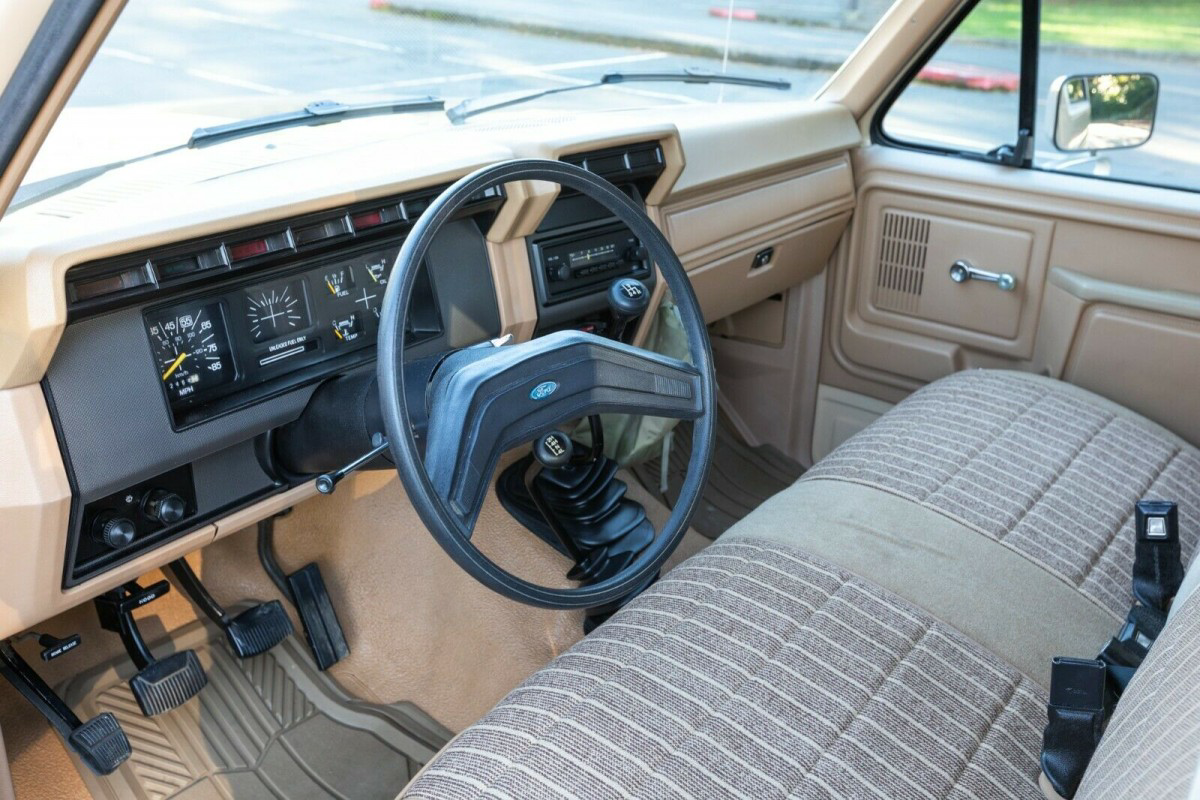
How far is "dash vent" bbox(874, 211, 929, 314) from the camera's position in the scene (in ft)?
9.05

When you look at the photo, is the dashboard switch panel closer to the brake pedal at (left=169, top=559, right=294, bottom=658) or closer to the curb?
the brake pedal at (left=169, top=559, right=294, bottom=658)

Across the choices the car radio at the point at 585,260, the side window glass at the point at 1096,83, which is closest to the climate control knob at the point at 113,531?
the car radio at the point at 585,260

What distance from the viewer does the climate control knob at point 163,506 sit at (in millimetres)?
1572

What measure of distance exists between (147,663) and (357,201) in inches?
38.5

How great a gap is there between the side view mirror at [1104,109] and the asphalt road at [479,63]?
1.1 inches

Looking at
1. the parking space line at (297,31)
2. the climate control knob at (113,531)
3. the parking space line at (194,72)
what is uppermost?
the parking space line at (297,31)

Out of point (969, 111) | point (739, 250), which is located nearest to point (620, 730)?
point (739, 250)

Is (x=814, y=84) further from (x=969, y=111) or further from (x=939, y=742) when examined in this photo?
(x=939, y=742)

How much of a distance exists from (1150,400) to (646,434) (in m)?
1.14

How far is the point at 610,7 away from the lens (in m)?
2.40

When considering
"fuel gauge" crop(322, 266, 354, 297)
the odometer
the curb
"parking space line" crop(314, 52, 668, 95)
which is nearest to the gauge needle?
the odometer

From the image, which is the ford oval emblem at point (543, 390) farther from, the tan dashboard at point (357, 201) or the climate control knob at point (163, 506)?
the climate control knob at point (163, 506)

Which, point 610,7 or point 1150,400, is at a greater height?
point 610,7

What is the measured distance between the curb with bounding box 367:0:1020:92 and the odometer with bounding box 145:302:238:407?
82 centimetres
